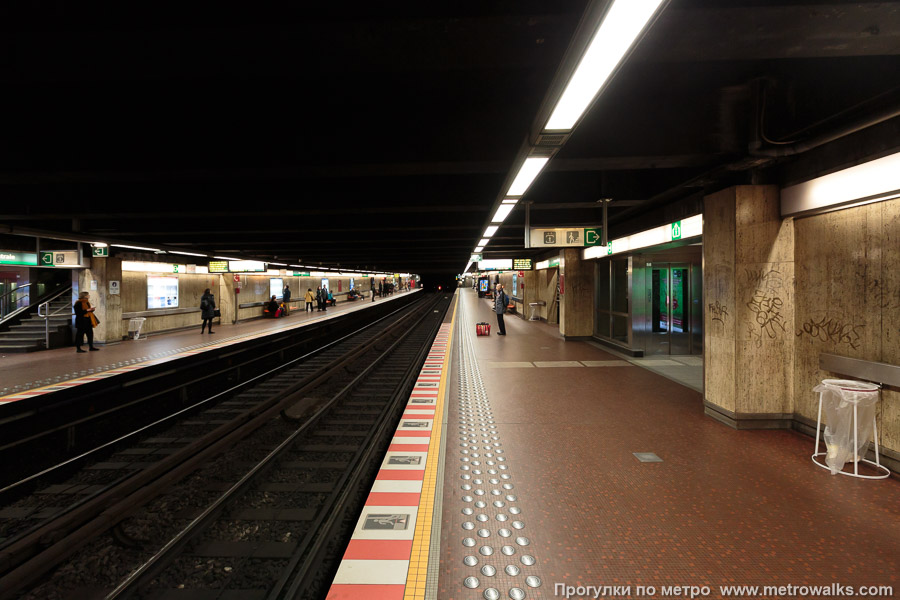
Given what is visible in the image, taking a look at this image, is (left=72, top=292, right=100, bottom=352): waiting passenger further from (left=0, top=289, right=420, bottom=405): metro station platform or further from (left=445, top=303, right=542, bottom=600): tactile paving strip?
(left=445, top=303, right=542, bottom=600): tactile paving strip

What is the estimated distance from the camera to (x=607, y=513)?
3.13 metres

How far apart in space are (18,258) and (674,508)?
15.6 metres

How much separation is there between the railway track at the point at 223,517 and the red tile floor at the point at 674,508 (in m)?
1.14

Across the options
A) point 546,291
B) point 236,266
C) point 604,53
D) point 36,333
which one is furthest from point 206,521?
point 546,291

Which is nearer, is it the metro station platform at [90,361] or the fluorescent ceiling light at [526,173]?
the fluorescent ceiling light at [526,173]

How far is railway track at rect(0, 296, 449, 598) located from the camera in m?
2.86

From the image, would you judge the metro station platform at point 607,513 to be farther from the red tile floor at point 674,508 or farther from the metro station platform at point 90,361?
the metro station platform at point 90,361

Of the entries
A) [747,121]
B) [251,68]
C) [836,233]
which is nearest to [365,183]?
[251,68]

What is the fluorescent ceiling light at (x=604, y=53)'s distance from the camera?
1830 mm

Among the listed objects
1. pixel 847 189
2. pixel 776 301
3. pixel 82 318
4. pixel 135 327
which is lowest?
pixel 135 327

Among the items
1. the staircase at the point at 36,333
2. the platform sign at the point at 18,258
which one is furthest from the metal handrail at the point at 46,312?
the platform sign at the point at 18,258

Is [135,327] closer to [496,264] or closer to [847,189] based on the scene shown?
[496,264]

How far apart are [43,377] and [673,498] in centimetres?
1149

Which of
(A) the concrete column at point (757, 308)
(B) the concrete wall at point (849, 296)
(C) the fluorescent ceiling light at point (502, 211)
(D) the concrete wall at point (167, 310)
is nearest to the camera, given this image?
(B) the concrete wall at point (849, 296)
